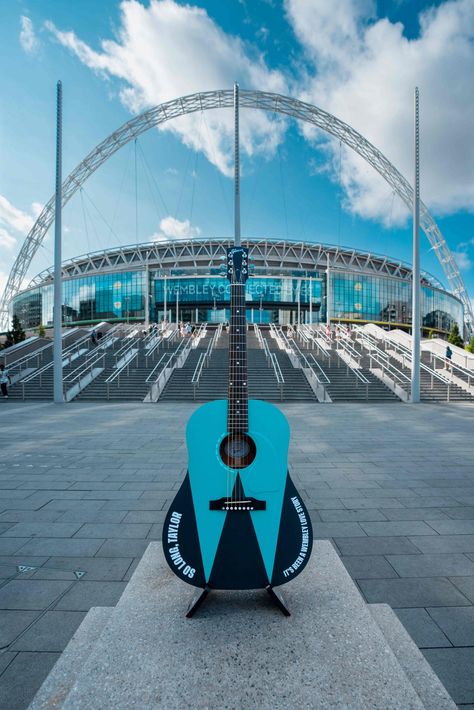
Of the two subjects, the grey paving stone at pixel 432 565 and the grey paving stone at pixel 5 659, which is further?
the grey paving stone at pixel 432 565

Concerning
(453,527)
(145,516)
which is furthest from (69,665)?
(453,527)

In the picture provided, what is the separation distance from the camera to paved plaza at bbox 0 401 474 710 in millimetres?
2232

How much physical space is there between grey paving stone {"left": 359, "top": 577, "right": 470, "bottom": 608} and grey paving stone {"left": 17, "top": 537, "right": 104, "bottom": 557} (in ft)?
8.25

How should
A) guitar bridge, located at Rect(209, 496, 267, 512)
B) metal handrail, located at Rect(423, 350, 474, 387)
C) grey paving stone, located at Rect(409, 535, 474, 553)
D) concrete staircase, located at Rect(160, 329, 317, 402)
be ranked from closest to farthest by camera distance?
guitar bridge, located at Rect(209, 496, 267, 512), grey paving stone, located at Rect(409, 535, 474, 553), concrete staircase, located at Rect(160, 329, 317, 402), metal handrail, located at Rect(423, 350, 474, 387)

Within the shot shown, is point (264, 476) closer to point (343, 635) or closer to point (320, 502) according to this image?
point (343, 635)

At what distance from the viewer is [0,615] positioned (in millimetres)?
2410

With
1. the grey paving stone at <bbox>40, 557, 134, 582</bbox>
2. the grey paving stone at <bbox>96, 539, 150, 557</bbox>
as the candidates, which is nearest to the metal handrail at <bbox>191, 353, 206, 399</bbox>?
the grey paving stone at <bbox>96, 539, 150, 557</bbox>

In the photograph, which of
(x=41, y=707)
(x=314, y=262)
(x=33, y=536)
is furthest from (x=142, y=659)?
(x=314, y=262)

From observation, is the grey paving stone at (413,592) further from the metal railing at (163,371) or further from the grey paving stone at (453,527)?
the metal railing at (163,371)

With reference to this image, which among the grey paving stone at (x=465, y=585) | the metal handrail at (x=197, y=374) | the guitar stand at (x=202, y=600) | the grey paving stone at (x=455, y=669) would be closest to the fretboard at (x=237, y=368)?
the guitar stand at (x=202, y=600)

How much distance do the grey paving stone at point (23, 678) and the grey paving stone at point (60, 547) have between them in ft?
3.86

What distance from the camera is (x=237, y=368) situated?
2.54 meters

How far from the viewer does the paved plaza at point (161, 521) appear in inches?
87.9

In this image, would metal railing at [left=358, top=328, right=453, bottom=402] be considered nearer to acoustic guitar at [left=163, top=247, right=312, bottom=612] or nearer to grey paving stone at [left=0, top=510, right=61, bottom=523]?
acoustic guitar at [left=163, top=247, right=312, bottom=612]
